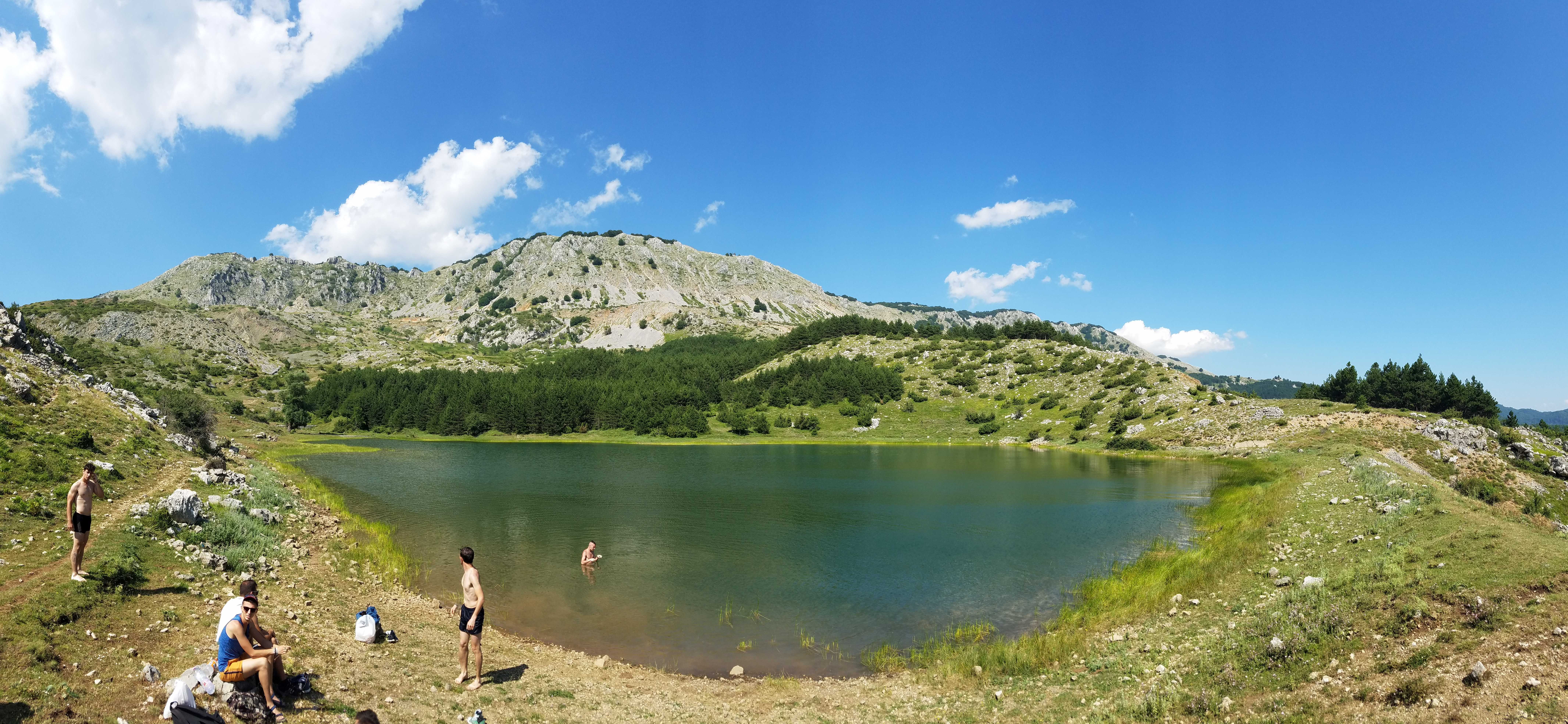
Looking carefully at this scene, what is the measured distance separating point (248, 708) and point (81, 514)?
30.4 ft

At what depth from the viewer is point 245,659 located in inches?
471

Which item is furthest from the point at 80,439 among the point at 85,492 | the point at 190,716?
the point at 190,716

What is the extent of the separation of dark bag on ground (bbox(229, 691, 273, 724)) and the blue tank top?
682 millimetres

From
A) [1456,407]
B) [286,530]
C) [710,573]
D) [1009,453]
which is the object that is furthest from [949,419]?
[286,530]

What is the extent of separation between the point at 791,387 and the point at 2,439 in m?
143

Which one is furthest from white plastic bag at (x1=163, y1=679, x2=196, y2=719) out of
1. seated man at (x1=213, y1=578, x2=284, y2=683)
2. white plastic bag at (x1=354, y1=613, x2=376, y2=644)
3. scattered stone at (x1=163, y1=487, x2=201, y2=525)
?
scattered stone at (x1=163, y1=487, x2=201, y2=525)

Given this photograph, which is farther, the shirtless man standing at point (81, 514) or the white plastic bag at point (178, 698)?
the shirtless man standing at point (81, 514)

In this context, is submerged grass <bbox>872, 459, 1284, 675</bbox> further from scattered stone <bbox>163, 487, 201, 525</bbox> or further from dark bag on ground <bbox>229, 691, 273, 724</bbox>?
scattered stone <bbox>163, 487, 201, 525</bbox>

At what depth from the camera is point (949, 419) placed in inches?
5231

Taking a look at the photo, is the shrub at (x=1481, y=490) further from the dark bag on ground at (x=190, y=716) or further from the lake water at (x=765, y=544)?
the dark bag on ground at (x=190, y=716)

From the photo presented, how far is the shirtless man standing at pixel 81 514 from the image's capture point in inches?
611

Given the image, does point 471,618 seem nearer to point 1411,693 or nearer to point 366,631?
point 366,631

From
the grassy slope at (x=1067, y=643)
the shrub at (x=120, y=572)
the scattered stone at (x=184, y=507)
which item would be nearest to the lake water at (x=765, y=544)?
the grassy slope at (x=1067, y=643)

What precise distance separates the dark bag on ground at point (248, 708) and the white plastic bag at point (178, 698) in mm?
652
